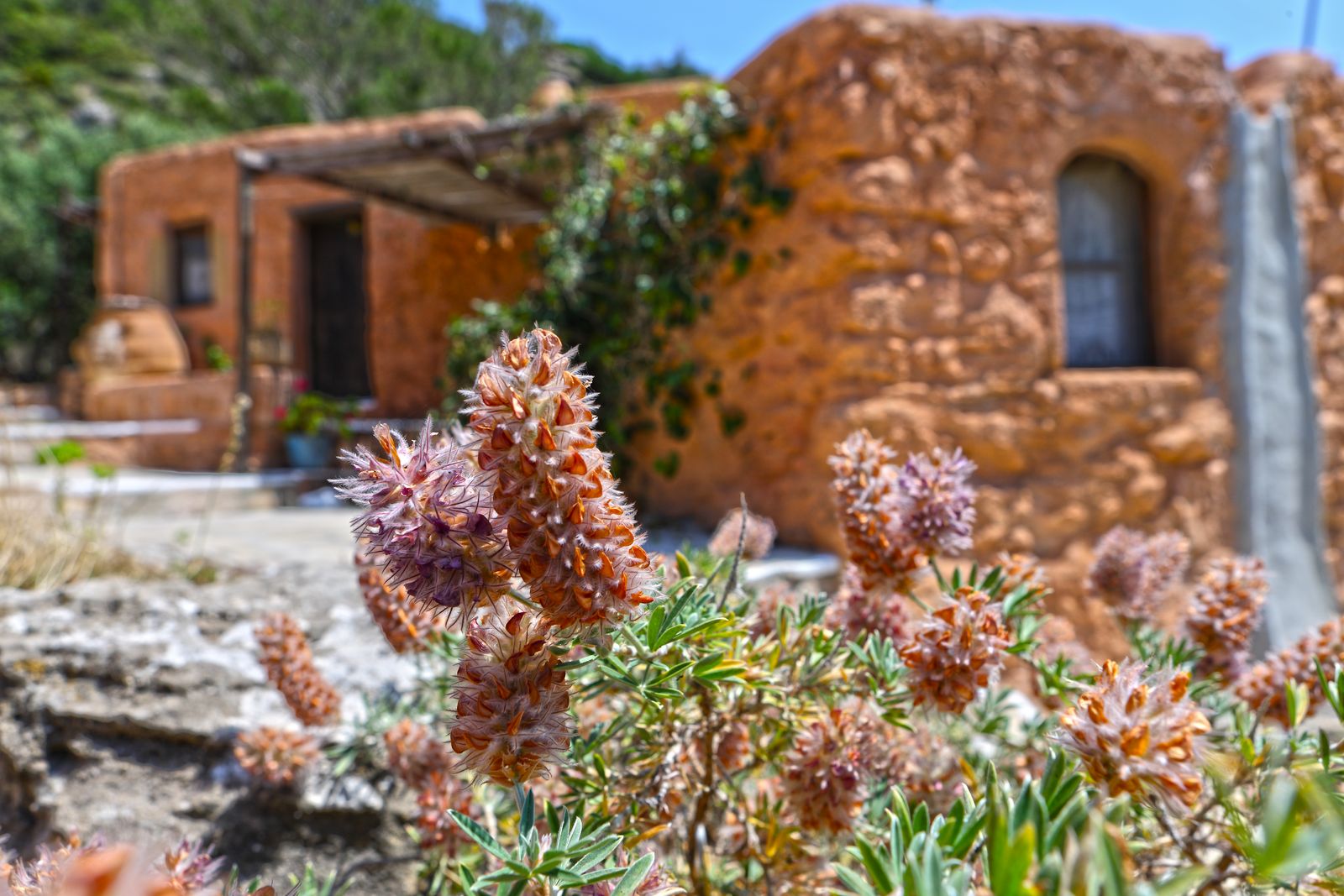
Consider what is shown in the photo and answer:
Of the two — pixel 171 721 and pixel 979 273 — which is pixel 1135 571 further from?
pixel 979 273

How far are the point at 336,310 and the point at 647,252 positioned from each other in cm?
524

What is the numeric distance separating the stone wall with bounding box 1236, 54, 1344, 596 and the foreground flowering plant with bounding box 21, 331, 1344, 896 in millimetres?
3465

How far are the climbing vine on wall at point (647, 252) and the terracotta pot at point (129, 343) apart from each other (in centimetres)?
494

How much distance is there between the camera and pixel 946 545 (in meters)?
0.93

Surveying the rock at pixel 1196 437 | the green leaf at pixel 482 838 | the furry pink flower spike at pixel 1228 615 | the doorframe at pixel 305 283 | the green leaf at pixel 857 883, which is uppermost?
the doorframe at pixel 305 283

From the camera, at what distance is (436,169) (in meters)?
5.50

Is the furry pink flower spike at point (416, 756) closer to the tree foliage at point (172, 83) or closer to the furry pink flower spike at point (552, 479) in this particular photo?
the furry pink flower spike at point (552, 479)

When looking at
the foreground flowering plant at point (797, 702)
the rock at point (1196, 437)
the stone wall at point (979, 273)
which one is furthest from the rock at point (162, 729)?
the rock at point (1196, 437)

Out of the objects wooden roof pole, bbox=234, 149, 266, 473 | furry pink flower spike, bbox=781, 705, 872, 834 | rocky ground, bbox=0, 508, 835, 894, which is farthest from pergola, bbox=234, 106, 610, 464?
furry pink flower spike, bbox=781, 705, 872, 834

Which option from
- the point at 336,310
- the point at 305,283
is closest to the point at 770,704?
the point at 336,310

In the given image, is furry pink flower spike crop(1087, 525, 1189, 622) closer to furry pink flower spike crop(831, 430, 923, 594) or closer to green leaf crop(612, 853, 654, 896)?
furry pink flower spike crop(831, 430, 923, 594)

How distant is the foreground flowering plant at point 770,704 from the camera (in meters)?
0.55

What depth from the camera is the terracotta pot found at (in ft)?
26.6

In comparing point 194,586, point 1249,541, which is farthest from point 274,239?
point 1249,541
